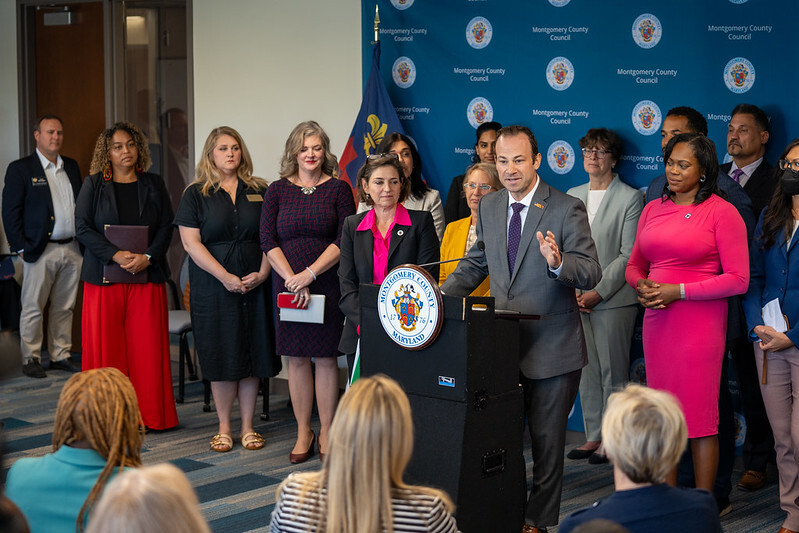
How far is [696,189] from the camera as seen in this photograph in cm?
404

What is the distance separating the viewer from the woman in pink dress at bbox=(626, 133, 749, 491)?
3.95 m

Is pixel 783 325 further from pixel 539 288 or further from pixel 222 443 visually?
pixel 222 443

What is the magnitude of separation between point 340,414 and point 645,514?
0.73m

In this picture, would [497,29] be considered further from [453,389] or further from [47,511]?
[47,511]

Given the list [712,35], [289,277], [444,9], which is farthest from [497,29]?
A: [289,277]

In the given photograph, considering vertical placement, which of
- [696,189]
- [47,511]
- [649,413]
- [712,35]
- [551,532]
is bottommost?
[551,532]

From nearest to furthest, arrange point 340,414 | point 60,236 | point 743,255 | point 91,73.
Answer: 1. point 340,414
2. point 743,255
3. point 60,236
4. point 91,73

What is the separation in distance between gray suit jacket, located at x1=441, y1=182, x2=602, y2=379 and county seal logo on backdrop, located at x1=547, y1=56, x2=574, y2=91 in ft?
6.98

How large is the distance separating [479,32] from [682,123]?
1.61 m

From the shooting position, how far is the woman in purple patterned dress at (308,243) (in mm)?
5133

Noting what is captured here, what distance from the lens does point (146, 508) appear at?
1470 mm

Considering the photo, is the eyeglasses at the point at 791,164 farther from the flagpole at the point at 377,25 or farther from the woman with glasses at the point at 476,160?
the flagpole at the point at 377,25

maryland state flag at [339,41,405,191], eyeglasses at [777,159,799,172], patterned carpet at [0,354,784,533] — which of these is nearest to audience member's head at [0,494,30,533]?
patterned carpet at [0,354,784,533]

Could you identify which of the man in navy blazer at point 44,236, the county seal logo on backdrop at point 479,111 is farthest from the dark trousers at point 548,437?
the man in navy blazer at point 44,236
